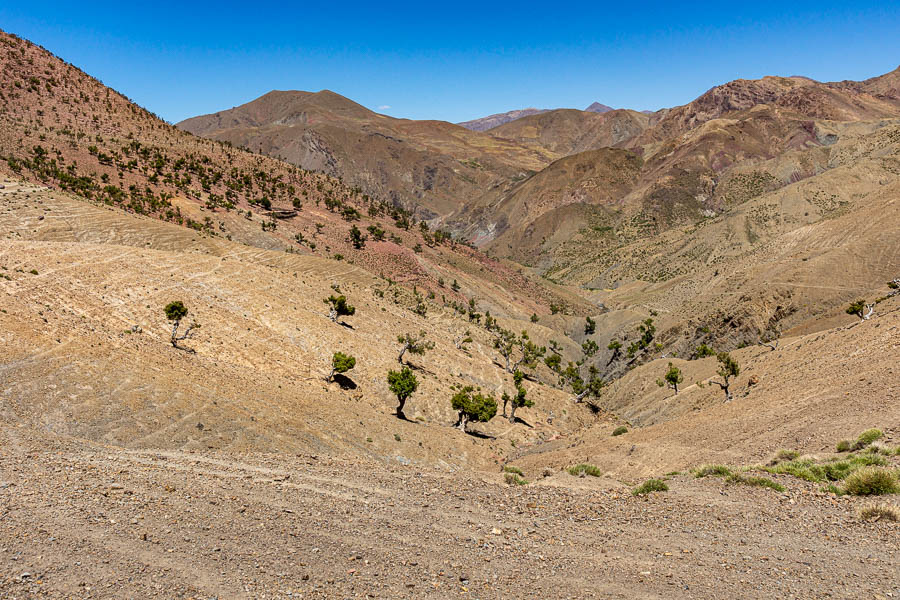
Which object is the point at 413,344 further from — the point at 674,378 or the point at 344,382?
the point at 674,378

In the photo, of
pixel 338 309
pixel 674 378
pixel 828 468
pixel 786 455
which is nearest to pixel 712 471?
pixel 828 468

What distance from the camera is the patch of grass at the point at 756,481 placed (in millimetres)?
12012

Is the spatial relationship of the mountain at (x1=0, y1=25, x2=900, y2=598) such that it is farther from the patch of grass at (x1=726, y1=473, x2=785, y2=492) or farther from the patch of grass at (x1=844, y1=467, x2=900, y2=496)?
the patch of grass at (x1=726, y1=473, x2=785, y2=492)

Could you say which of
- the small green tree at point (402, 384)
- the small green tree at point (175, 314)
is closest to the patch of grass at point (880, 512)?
the small green tree at point (402, 384)

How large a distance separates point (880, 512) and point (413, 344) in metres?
31.1

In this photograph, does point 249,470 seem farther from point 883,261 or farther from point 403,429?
point 883,261

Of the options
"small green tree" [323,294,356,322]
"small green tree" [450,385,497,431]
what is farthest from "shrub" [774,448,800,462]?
"small green tree" [323,294,356,322]

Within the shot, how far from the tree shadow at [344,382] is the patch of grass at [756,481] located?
905 inches

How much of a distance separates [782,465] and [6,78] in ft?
310

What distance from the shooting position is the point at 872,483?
10.8m

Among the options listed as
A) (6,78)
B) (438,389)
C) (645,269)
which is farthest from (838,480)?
(645,269)

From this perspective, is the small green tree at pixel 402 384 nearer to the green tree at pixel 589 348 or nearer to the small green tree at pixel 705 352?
the small green tree at pixel 705 352

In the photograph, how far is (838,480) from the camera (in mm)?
12117

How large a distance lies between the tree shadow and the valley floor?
17.5 meters
